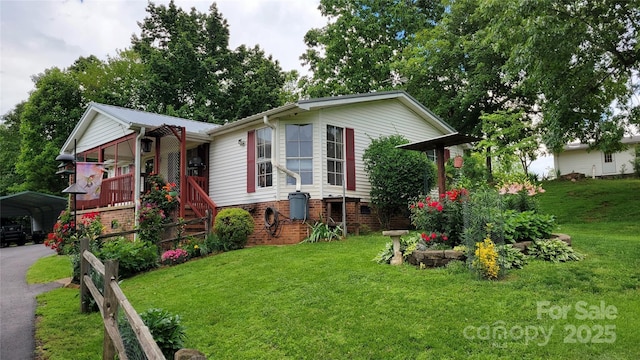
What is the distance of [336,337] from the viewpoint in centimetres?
428

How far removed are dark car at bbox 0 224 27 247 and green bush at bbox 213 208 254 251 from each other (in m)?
18.9

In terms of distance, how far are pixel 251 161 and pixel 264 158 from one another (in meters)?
0.47

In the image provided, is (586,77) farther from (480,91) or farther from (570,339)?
(570,339)

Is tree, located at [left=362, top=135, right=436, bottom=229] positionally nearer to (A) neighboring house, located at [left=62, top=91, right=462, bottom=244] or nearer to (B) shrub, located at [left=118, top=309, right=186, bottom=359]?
(A) neighboring house, located at [left=62, top=91, right=462, bottom=244]

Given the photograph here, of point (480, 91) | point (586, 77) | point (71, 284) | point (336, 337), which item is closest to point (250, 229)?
point (71, 284)

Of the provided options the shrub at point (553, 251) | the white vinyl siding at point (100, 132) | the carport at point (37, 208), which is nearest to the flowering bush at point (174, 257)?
the white vinyl siding at point (100, 132)

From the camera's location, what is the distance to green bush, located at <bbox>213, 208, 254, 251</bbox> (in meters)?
10.7

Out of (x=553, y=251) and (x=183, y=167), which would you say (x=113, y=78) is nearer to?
(x=183, y=167)

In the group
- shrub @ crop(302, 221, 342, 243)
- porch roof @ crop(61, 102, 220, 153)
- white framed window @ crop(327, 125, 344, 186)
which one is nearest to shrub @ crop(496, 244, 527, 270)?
shrub @ crop(302, 221, 342, 243)

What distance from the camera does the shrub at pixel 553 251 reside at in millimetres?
6438

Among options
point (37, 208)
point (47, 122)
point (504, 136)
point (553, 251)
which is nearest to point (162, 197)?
point (553, 251)

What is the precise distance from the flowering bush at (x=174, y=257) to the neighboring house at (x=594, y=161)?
25.4 m

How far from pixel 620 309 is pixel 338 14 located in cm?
2388

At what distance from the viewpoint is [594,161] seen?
2884cm
